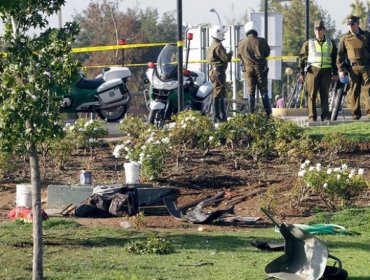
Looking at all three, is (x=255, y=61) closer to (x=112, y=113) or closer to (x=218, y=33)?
(x=218, y=33)

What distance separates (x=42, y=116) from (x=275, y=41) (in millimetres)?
24846

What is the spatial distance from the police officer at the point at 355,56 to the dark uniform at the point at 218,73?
278 cm

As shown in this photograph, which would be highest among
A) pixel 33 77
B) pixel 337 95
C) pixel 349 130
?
pixel 33 77

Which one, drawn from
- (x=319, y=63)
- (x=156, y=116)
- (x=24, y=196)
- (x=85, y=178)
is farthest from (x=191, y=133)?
(x=319, y=63)

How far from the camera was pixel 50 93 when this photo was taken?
11719mm

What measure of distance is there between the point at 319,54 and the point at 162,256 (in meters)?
10.8

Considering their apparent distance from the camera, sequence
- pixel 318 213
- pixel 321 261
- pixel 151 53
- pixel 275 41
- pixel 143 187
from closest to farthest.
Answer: pixel 321 261 < pixel 318 213 < pixel 143 187 < pixel 275 41 < pixel 151 53

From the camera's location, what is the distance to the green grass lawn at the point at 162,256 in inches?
464

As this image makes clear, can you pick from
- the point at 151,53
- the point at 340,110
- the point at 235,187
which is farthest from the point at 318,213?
the point at 151,53

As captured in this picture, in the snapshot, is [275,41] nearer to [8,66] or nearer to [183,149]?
[183,149]

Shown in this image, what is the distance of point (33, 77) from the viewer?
11562mm

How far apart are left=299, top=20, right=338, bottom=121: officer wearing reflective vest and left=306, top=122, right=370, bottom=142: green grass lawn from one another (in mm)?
1317

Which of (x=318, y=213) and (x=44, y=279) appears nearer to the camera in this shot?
(x=44, y=279)

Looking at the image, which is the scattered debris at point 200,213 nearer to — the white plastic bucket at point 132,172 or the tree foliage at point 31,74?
the white plastic bucket at point 132,172
